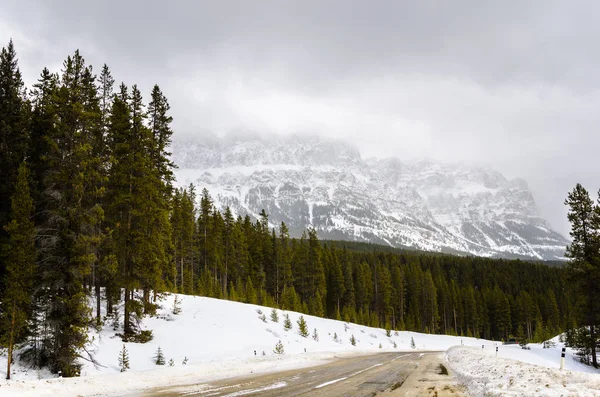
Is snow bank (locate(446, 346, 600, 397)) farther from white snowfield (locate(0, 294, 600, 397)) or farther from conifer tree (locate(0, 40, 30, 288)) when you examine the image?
conifer tree (locate(0, 40, 30, 288))

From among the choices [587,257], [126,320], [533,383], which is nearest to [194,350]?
[126,320]

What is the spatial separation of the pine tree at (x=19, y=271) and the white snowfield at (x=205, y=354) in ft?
7.05

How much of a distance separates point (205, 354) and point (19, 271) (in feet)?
44.7

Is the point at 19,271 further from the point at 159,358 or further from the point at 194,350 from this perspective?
the point at 194,350

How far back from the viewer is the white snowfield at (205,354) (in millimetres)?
13336

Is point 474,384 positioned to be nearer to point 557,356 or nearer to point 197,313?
point 197,313

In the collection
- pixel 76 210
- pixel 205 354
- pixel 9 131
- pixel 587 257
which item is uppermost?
pixel 9 131

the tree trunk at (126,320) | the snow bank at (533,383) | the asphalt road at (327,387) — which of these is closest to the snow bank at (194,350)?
the tree trunk at (126,320)

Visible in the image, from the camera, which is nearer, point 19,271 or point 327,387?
point 327,387

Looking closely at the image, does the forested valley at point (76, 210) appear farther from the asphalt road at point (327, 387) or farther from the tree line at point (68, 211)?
the asphalt road at point (327, 387)

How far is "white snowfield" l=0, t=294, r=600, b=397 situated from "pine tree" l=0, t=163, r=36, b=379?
7.05ft

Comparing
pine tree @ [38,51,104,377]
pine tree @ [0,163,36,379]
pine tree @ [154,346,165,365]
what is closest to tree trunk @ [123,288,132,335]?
pine tree @ [154,346,165,365]

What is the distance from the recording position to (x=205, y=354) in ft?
89.1

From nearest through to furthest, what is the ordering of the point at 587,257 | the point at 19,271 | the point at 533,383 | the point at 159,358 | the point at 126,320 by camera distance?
the point at 533,383 → the point at 19,271 → the point at 159,358 → the point at 126,320 → the point at 587,257
